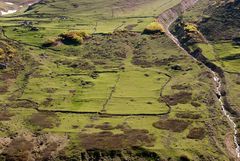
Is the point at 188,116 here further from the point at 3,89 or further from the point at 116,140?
the point at 3,89

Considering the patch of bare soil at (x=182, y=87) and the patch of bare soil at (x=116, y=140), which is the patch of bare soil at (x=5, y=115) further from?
the patch of bare soil at (x=182, y=87)

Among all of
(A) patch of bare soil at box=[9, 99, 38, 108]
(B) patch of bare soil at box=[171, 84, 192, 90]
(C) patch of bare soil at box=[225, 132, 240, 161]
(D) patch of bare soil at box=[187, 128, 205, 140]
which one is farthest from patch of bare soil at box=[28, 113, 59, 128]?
(C) patch of bare soil at box=[225, 132, 240, 161]

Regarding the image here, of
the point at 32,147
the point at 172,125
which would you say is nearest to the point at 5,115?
the point at 32,147

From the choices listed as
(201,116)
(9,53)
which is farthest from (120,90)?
(9,53)

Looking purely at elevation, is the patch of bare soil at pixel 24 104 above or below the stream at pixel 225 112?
above

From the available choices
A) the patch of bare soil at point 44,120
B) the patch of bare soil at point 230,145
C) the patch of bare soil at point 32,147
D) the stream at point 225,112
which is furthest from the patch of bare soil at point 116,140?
the stream at point 225,112

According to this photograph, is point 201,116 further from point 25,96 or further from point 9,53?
point 9,53
